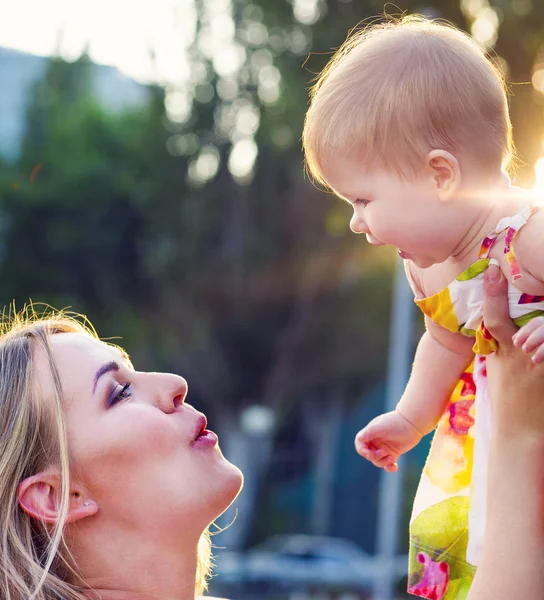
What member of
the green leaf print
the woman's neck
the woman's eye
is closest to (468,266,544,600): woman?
the green leaf print

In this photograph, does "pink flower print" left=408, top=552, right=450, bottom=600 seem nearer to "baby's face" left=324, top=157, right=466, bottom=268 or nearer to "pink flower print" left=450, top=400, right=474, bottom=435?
"pink flower print" left=450, top=400, right=474, bottom=435

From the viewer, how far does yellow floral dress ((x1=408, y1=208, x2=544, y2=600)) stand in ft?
7.12

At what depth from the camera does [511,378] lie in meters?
2.07

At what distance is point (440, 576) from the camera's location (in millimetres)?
2344

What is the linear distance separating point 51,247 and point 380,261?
24.0 ft

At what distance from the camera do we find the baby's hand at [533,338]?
6.22ft

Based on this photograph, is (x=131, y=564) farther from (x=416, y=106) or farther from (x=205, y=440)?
(x=416, y=106)

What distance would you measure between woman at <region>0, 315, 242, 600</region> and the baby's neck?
85 cm

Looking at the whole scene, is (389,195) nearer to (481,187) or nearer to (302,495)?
(481,187)

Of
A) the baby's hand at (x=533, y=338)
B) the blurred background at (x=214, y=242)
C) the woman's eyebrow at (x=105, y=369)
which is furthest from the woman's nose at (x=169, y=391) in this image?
the blurred background at (x=214, y=242)

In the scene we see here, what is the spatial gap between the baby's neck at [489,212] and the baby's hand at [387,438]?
554 millimetres

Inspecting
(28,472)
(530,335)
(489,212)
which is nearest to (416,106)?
(489,212)

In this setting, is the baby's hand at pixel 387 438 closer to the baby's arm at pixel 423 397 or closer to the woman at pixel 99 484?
the baby's arm at pixel 423 397

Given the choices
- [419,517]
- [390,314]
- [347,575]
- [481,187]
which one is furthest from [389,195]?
[390,314]
